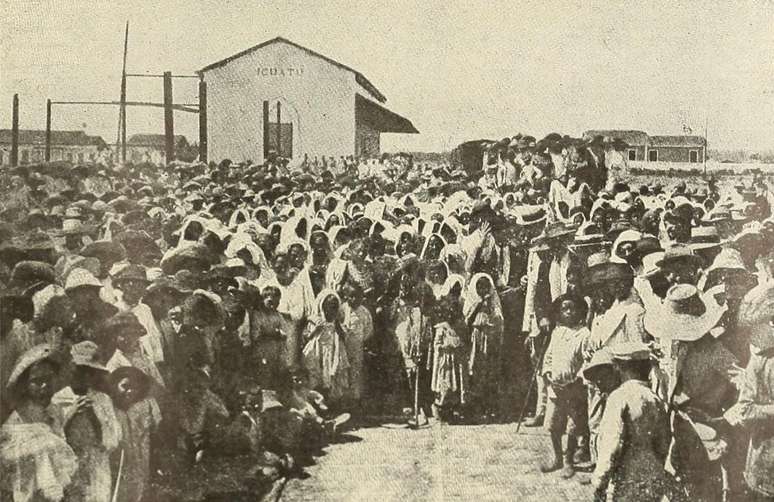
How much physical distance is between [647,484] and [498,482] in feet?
3.38

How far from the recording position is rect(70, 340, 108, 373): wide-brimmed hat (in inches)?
125

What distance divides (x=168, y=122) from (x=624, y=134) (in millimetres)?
3075

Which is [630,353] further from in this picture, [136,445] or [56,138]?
[56,138]

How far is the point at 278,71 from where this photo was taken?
507 cm

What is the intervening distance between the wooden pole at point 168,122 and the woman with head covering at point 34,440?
2.01 meters

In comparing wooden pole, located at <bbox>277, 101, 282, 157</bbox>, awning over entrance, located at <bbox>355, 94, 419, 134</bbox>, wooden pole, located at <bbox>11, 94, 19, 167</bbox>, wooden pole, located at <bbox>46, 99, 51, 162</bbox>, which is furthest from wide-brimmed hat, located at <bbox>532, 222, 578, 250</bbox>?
wooden pole, located at <bbox>11, 94, 19, 167</bbox>

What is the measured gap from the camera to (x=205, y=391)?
152 inches

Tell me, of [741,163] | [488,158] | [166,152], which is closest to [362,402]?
[166,152]

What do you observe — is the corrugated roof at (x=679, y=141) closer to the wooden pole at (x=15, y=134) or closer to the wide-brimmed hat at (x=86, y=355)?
the wide-brimmed hat at (x=86, y=355)

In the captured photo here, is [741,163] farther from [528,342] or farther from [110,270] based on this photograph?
[110,270]

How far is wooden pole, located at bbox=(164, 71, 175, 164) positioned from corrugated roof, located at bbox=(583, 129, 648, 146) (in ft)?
8.94

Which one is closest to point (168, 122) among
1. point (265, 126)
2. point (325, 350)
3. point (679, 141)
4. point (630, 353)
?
point (265, 126)

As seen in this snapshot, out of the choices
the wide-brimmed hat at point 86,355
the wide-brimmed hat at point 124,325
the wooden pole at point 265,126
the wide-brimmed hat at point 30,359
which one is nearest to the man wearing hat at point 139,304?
the wide-brimmed hat at point 124,325

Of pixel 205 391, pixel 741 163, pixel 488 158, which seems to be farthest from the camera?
pixel 488 158
